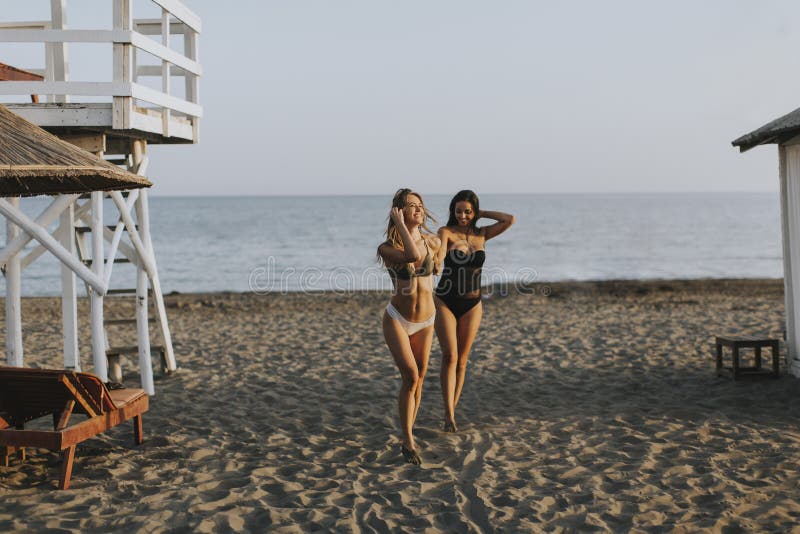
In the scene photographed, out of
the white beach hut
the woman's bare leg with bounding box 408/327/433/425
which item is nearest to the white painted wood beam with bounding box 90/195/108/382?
the woman's bare leg with bounding box 408/327/433/425

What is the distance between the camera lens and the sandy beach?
4641 mm

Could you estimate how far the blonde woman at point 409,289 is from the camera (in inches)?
213

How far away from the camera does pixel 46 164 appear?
4.63 metres

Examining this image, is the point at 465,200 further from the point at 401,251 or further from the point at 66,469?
the point at 66,469

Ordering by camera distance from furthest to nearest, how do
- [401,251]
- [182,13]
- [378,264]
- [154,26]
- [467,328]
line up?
[378,264]
[154,26]
[182,13]
[467,328]
[401,251]

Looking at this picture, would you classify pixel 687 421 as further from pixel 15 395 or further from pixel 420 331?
pixel 15 395

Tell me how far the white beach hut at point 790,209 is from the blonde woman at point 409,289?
14.4ft

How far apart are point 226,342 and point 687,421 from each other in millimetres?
7439

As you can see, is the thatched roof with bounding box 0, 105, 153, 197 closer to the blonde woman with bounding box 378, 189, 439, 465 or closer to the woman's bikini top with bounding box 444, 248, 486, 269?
the blonde woman with bounding box 378, 189, 439, 465

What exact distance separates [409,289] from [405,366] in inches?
22.5

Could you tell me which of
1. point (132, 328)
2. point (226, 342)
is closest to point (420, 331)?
point (226, 342)

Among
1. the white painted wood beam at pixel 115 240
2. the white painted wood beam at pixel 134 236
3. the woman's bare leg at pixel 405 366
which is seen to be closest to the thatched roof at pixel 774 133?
the woman's bare leg at pixel 405 366

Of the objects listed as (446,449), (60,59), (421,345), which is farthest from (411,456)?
(60,59)

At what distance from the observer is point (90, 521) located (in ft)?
15.0
